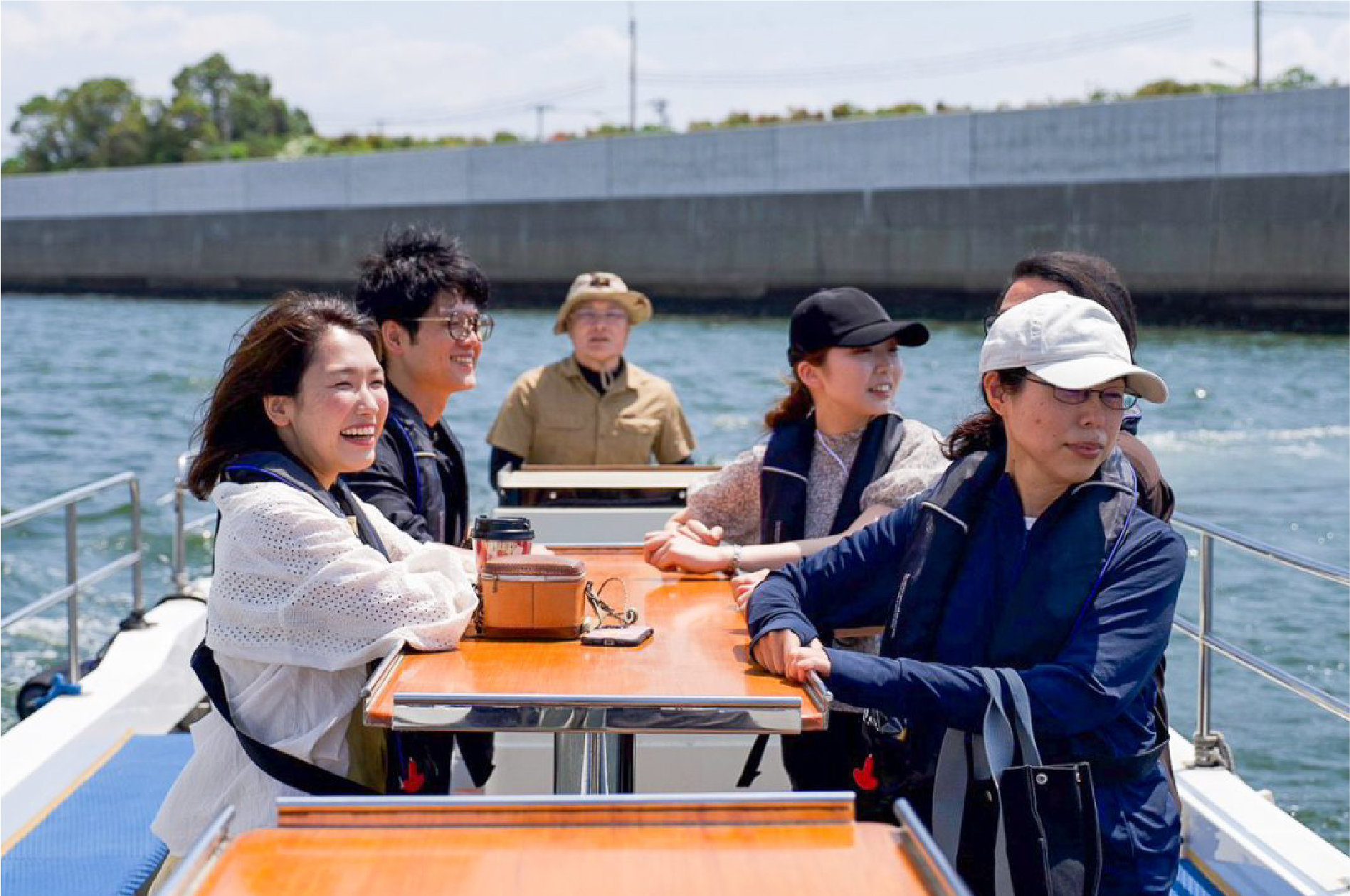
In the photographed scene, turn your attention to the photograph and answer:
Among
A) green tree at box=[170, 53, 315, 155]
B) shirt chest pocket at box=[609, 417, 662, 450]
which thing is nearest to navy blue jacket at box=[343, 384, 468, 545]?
shirt chest pocket at box=[609, 417, 662, 450]

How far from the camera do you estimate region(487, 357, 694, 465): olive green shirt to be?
5551 millimetres

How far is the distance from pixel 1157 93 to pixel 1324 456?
1942 cm

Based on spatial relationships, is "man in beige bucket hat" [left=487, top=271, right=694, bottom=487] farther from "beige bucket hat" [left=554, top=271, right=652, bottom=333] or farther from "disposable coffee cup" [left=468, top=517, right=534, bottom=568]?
"disposable coffee cup" [left=468, top=517, right=534, bottom=568]

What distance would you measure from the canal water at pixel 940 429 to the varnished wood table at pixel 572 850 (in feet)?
4.04

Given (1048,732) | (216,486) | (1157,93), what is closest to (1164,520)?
(1048,732)

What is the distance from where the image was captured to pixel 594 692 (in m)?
2.21

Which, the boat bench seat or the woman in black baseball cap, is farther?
the boat bench seat

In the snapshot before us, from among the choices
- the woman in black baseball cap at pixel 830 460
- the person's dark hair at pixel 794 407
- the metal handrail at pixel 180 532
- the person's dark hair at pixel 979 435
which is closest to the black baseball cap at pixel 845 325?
the woman in black baseball cap at pixel 830 460

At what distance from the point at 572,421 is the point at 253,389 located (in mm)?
3053

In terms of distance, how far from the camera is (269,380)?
8.33ft

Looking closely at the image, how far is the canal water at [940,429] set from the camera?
7.60 m

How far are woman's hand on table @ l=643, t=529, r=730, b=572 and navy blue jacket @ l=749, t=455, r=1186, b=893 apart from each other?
875mm

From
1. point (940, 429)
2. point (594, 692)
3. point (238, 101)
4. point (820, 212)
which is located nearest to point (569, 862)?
point (594, 692)

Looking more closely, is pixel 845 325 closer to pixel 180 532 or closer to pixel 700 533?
pixel 700 533
